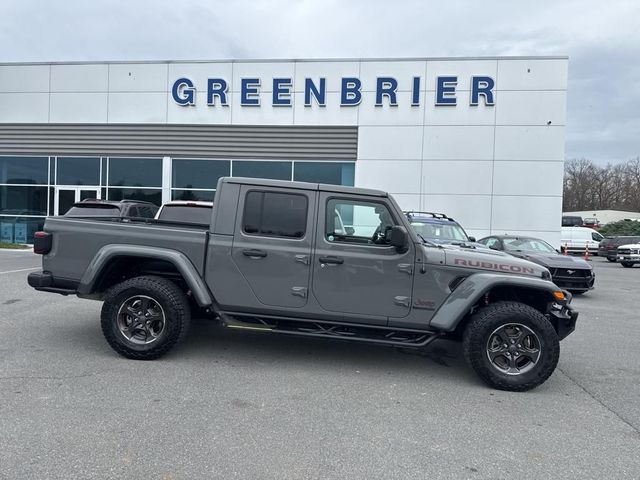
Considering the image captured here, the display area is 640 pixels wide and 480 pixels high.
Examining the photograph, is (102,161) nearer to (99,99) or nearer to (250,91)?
(99,99)

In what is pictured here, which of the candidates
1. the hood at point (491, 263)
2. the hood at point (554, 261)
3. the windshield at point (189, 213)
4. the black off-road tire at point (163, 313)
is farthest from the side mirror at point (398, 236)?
the hood at point (554, 261)

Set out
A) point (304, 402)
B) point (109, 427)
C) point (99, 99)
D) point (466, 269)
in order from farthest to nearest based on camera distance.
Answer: point (99, 99)
point (466, 269)
point (304, 402)
point (109, 427)

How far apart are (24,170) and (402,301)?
2109cm

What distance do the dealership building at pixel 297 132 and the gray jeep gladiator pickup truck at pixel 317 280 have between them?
1339 cm

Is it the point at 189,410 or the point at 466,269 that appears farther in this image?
the point at 466,269

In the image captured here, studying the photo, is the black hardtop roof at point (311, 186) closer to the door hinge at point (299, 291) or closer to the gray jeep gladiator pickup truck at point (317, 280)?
the gray jeep gladiator pickup truck at point (317, 280)

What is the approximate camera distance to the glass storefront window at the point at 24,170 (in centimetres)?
2038

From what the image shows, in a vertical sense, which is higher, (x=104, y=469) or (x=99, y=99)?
(x=99, y=99)

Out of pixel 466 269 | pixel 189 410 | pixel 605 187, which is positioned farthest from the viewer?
pixel 605 187

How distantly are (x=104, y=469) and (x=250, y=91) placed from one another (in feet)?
56.6

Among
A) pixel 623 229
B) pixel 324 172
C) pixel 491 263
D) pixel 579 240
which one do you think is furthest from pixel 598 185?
pixel 491 263

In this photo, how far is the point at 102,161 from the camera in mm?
19797

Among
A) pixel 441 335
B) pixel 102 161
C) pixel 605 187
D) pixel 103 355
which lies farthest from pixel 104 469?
pixel 605 187

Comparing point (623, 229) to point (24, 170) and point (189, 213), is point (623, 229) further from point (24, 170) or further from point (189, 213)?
point (24, 170)
